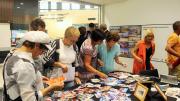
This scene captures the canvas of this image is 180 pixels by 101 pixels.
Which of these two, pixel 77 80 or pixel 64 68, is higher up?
pixel 64 68

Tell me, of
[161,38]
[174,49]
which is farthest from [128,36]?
[174,49]

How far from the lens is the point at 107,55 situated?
315 cm

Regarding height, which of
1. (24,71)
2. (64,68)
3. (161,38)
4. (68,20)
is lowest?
(64,68)

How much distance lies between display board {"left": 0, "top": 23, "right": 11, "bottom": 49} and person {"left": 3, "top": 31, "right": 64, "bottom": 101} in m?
4.47

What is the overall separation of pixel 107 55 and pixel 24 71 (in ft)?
5.93

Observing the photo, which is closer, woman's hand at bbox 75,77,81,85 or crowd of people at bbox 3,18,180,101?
crowd of people at bbox 3,18,180,101

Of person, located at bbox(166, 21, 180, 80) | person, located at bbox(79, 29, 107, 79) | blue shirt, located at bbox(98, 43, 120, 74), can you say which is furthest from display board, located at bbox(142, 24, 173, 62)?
person, located at bbox(79, 29, 107, 79)

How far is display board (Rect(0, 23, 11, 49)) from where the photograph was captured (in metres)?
5.71

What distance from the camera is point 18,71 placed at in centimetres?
146

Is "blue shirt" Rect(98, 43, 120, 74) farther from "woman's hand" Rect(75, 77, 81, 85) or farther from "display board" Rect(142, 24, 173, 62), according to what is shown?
"display board" Rect(142, 24, 173, 62)

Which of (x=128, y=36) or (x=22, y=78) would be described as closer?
(x=22, y=78)

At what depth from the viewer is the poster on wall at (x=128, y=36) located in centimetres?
581

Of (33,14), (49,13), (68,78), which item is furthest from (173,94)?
(49,13)

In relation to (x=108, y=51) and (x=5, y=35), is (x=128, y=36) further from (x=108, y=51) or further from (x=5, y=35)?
(x=5, y=35)
